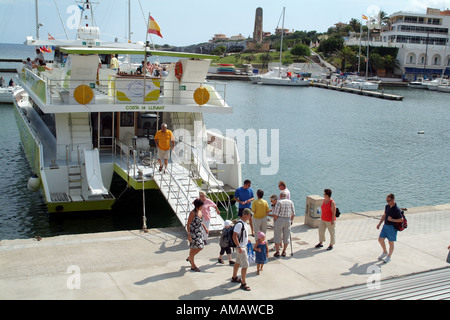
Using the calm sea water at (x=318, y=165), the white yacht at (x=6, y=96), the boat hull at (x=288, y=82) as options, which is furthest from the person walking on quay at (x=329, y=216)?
the boat hull at (x=288, y=82)

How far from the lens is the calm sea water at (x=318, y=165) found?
1636 centimetres

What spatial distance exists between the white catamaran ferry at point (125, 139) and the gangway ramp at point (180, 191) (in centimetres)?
3

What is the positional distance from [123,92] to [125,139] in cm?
229

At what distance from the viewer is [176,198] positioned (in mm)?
14109

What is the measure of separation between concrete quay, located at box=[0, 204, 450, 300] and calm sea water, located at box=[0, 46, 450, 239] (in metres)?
4.38

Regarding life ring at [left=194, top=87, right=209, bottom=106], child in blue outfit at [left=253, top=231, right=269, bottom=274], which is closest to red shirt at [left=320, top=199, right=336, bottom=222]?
child in blue outfit at [left=253, top=231, right=269, bottom=274]

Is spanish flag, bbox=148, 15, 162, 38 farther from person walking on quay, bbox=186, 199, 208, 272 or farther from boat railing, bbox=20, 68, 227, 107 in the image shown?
person walking on quay, bbox=186, 199, 208, 272

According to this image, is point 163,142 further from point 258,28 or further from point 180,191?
point 258,28

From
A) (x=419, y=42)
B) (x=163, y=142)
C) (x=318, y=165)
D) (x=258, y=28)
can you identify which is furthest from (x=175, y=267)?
(x=258, y=28)

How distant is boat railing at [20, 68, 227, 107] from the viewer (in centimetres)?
1595

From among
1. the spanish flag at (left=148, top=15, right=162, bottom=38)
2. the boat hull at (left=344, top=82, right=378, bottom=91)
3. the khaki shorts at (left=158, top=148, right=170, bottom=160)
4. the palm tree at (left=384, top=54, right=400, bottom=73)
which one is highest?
the palm tree at (left=384, top=54, right=400, bottom=73)

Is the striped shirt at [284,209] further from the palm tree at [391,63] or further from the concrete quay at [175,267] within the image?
the palm tree at [391,63]

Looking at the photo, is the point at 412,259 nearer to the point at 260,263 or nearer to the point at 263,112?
the point at 260,263

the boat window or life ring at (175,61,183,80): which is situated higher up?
life ring at (175,61,183,80)
